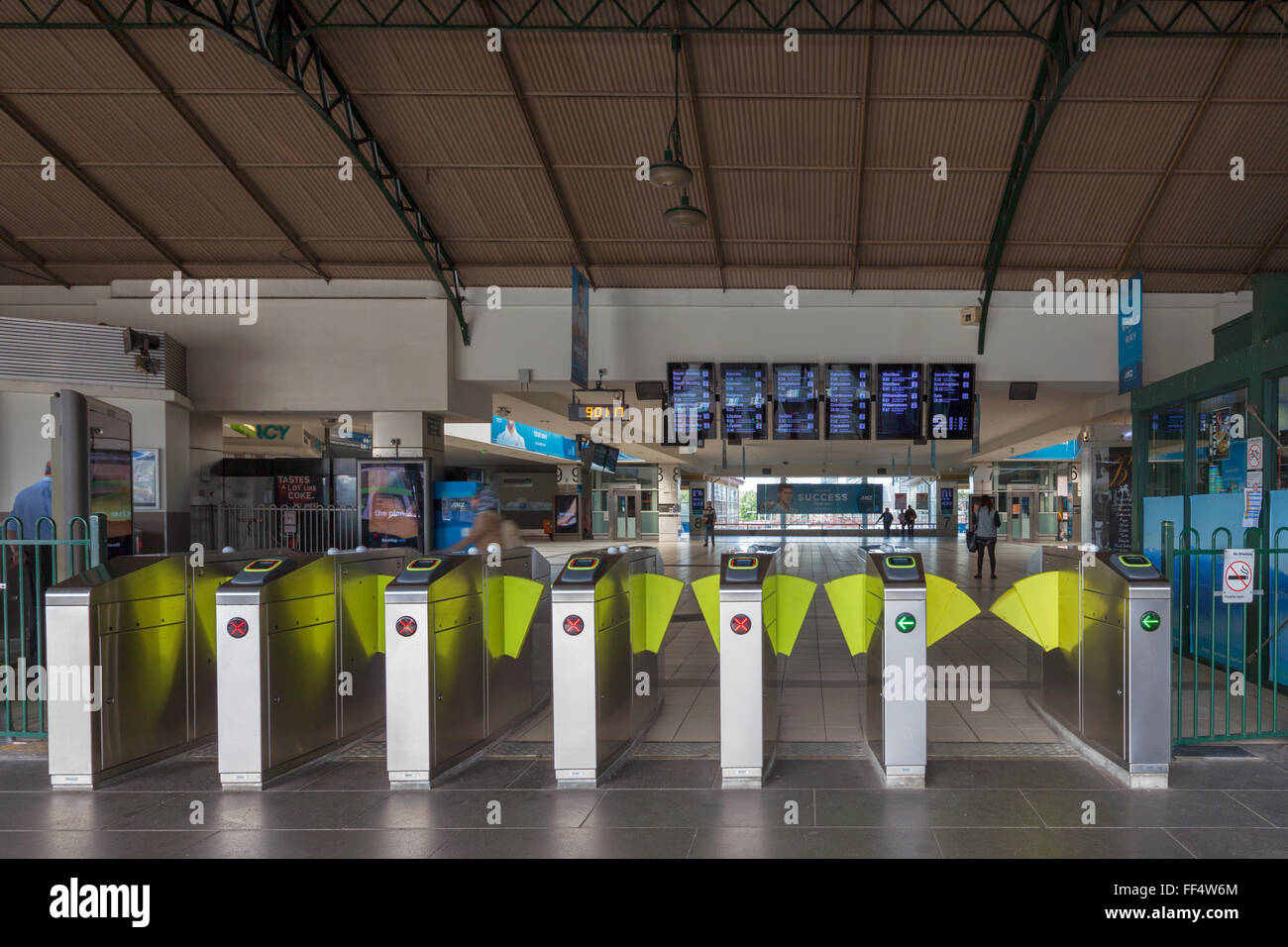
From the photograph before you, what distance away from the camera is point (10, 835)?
11.8ft

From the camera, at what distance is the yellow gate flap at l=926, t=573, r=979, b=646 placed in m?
4.64

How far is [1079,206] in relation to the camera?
9.55 metres

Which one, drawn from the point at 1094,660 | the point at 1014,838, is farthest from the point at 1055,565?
the point at 1014,838

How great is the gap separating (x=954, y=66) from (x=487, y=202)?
5306mm

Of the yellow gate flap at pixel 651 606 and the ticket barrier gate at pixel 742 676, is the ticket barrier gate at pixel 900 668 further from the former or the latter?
the yellow gate flap at pixel 651 606

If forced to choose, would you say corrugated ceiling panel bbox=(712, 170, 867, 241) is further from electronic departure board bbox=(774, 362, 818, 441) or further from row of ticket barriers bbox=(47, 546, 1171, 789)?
A: row of ticket barriers bbox=(47, 546, 1171, 789)

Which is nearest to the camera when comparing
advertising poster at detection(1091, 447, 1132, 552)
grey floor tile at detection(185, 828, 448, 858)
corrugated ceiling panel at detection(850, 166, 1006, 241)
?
grey floor tile at detection(185, 828, 448, 858)

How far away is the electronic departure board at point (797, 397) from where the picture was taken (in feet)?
35.7

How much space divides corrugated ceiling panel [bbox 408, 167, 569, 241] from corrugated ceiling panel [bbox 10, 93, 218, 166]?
241 cm

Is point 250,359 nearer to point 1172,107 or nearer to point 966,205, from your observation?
point 966,205

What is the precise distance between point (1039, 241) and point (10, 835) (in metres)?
11.0

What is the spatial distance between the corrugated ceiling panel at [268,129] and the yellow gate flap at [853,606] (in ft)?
24.4

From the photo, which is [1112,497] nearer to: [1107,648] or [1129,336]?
[1129,336]

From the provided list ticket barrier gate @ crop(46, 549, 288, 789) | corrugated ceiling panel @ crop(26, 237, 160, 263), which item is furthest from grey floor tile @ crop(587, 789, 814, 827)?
corrugated ceiling panel @ crop(26, 237, 160, 263)
